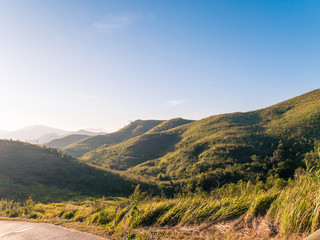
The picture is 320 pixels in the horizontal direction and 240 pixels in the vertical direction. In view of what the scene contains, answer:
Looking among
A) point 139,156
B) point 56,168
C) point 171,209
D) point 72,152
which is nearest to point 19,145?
point 56,168

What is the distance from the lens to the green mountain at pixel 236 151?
44.2 metres

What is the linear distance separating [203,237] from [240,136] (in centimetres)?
6762

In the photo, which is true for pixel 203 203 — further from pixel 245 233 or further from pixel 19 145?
pixel 19 145

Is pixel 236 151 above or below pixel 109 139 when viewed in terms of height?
below

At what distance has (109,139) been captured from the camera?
14350 cm

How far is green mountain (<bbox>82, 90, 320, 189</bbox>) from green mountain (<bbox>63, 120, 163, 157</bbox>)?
106ft

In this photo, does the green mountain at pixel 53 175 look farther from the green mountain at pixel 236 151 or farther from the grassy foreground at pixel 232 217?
the grassy foreground at pixel 232 217

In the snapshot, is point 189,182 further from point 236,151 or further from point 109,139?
point 109,139

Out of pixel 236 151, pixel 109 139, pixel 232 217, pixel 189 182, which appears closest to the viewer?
pixel 232 217

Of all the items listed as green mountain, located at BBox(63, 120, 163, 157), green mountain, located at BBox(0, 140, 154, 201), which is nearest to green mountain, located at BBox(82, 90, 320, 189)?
green mountain, located at BBox(0, 140, 154, 201)

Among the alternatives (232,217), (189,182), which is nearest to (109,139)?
(189,182)

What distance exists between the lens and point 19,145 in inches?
2243

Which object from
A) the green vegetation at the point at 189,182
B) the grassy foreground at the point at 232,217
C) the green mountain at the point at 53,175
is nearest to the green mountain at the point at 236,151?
the green vegetation at the point at 189,182

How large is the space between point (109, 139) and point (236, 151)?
108648 mm
